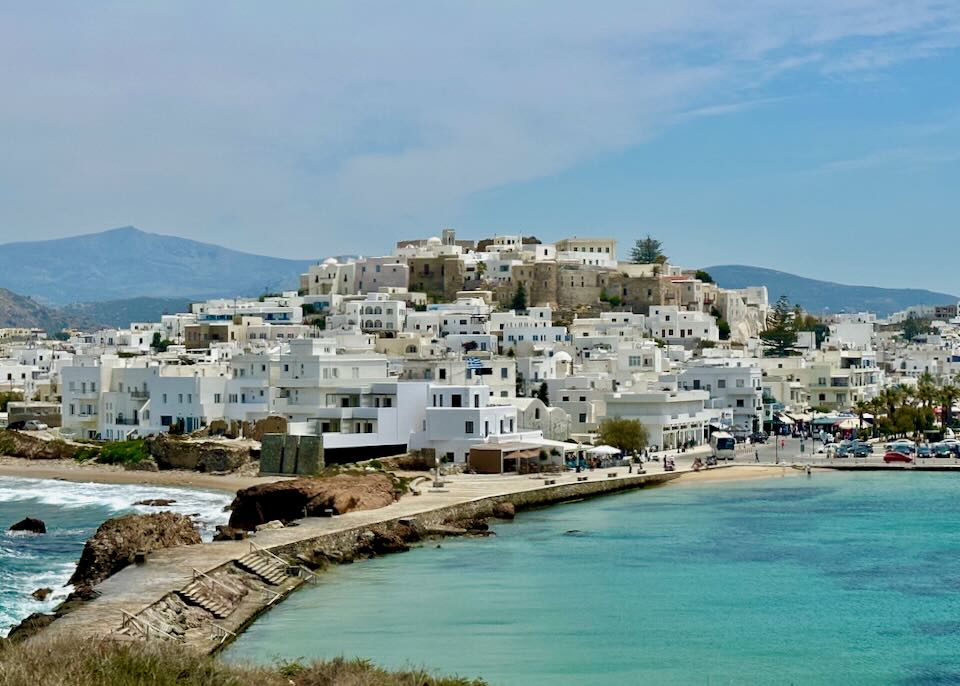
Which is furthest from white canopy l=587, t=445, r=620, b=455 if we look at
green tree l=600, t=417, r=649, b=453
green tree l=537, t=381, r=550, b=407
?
green tree l=537, t=381, r=550, b=407

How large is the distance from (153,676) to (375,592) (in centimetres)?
1236

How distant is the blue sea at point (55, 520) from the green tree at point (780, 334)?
151 ft

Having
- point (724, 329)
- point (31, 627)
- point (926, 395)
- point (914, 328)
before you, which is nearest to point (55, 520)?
Answer: point (31, 627)

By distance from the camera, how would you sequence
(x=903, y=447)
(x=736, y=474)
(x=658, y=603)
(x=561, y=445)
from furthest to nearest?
1. (x=903, y=447)
2. (x=736, y=474)
3. (x=561, y=445)
4. (x=658, y=603)

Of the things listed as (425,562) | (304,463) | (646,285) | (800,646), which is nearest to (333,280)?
(646,285)

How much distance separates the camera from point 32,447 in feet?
202

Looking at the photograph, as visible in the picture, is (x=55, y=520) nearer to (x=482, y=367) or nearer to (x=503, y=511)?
(x=503, y=511)

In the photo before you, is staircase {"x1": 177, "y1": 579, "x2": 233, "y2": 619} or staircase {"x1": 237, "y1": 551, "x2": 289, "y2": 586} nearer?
staircase {"x1": 177, "y1": 579, "x2": 233, "y2": 619}

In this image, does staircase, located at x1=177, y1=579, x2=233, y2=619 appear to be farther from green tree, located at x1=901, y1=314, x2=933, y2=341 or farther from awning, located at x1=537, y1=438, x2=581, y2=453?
green tree, located at x1=901, y1=314, x2=933, y2=341

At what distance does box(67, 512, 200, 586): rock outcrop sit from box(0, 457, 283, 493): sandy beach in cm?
1626

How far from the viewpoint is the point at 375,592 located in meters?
29.5

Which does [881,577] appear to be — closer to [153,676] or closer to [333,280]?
[153,676]

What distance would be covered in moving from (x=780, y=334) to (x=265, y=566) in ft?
220

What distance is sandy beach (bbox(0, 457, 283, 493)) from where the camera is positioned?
51.3m
